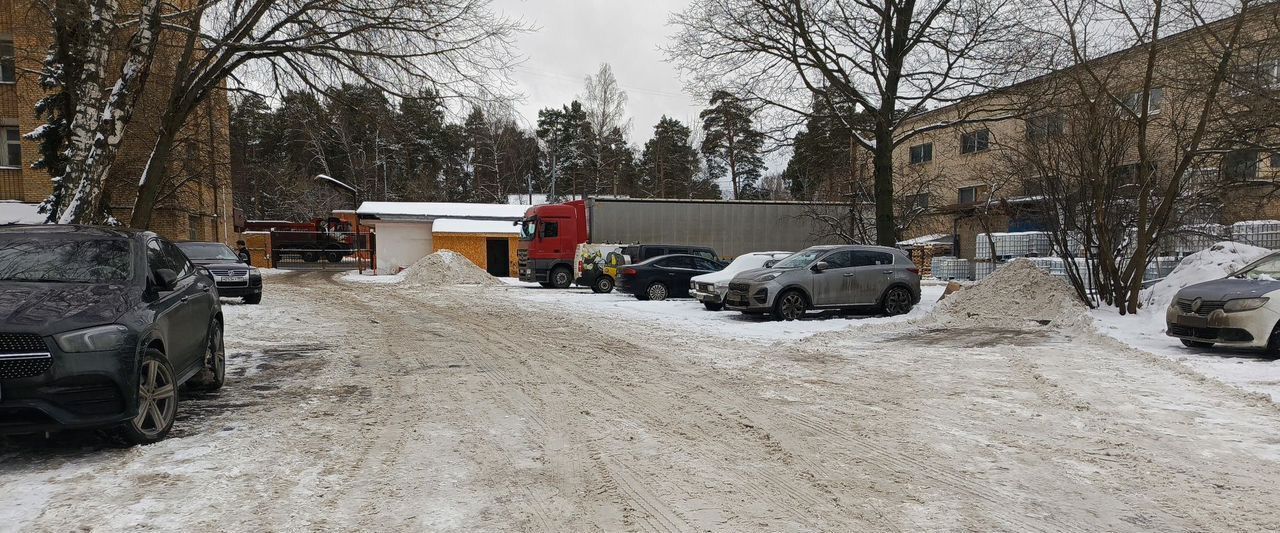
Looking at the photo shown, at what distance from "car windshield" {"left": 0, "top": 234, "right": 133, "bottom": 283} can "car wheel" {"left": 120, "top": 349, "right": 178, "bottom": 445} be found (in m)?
0.82

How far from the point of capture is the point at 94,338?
4215 mm

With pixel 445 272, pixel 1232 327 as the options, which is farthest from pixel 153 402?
pixel 445 272

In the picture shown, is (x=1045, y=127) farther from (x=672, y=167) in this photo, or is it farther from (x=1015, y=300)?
(x=672, y=167)

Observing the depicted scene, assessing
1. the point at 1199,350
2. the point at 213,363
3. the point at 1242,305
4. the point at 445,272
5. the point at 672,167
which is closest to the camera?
the point at 213,363

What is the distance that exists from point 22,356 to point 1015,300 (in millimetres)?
13956

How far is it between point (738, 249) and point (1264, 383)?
62.2 feet

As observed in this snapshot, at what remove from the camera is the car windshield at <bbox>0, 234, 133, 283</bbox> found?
16.4ft

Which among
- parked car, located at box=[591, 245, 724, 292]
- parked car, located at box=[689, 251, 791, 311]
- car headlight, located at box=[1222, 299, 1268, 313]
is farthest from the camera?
parked car, located at box=[591, 245, 724, 292]

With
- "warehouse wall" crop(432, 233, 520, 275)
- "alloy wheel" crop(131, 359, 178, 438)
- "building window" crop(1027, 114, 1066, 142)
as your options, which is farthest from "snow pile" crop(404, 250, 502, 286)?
"alloy wheel" crop(131, 359, 178, 438)

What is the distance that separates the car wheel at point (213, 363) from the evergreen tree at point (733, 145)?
14520mm

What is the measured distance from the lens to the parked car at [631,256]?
70.3ft

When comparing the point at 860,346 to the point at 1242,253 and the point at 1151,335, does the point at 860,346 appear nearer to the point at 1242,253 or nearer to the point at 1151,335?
the point at 1151,335

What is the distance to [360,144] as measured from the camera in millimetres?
50031

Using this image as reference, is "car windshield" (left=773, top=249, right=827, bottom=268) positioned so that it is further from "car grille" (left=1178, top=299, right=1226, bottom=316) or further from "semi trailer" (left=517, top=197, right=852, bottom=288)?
"semi trailer" (left=517, top=197, right=852, bottom=288)
